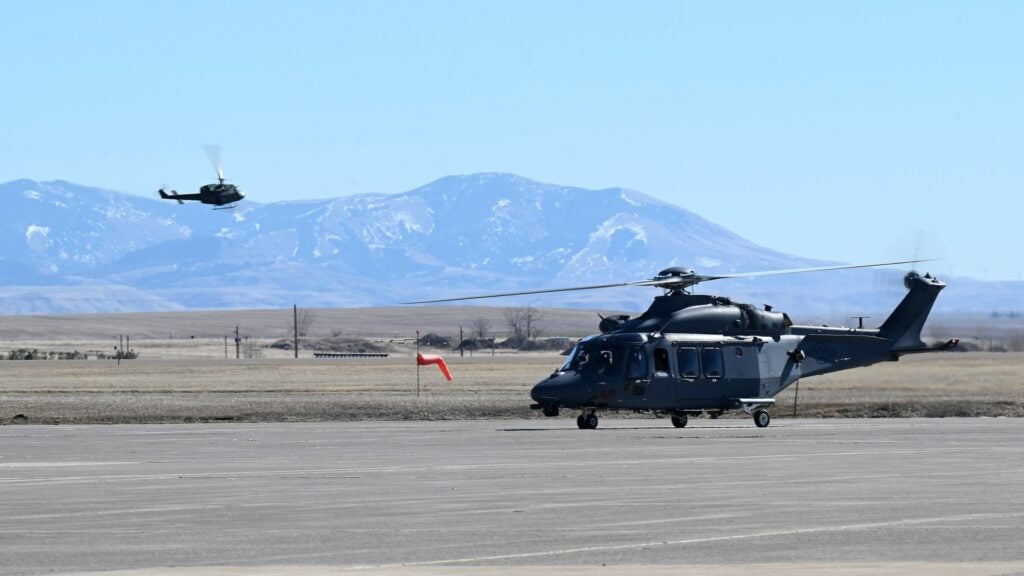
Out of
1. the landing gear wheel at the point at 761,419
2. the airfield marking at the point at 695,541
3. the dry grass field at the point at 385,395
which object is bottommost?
the airfield marking at the point at 695,541

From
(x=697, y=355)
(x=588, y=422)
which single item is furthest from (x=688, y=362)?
(x=588, y=422)

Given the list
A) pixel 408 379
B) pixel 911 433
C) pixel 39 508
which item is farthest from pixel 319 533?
pixel 408 379

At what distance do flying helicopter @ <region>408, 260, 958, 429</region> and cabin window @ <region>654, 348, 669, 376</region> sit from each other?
0.9 inches

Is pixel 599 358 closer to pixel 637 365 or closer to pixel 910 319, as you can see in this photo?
pixel 637 365

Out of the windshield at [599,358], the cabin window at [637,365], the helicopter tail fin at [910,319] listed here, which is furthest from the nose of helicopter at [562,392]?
the helicopter tail fin at [910,319]

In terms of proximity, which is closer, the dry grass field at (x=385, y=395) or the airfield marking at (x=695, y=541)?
the airfield marking at (x=695, y=541)

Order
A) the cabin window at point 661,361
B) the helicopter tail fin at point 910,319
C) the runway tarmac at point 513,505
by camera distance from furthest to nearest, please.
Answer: the helicopter tail fin at point 910,319 → the cabin window at point 661,361 → the runway tarmac at point 513,505

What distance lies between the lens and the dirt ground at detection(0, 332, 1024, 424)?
157ft

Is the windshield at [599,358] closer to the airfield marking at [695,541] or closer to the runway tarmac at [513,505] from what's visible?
the runway tarmac at [513,505]

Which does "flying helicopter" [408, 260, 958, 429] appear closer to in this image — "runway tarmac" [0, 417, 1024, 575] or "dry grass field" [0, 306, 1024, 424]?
"dry grass field" [0, 306, 1024, 424]

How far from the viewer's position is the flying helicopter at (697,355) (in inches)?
1582

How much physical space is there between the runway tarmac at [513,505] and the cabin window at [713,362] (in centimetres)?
574

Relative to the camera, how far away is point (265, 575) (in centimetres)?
1500

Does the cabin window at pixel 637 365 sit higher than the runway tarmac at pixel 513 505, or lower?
higher
